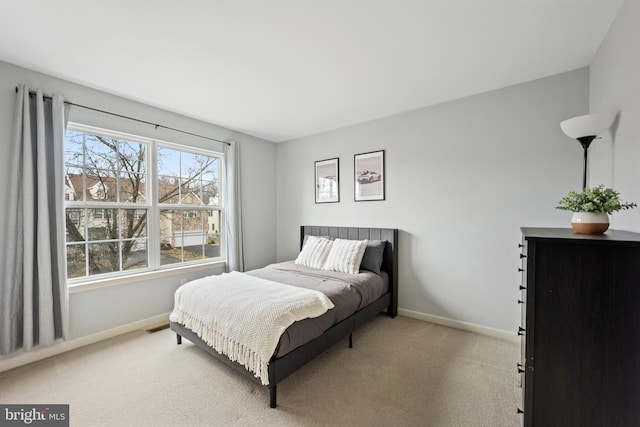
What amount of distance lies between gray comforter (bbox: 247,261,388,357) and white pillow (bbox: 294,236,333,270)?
0.35 ft

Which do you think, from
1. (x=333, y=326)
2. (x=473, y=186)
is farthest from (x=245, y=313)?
(x=473, y=186)

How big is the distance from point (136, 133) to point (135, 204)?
783 millimetres

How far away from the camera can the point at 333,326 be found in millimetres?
2180

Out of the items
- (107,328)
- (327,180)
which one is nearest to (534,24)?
(327,180)

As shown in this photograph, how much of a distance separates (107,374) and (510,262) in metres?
3.65

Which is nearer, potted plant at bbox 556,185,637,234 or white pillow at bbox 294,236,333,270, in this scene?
potted plant at bbox 556,185,637,234

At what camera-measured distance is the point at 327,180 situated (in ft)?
12.5

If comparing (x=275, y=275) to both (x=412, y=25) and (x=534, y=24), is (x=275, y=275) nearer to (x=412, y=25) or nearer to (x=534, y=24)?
(x=412, y=25)

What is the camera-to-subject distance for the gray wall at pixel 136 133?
7.00 ft

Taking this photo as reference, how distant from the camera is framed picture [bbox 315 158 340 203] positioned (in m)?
3.72

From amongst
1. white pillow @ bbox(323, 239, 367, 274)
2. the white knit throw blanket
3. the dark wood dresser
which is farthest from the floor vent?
the dark wood dresser

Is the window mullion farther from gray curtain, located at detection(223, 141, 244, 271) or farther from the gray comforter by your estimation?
the gray comforter

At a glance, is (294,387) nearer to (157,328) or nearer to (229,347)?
(229,347)
